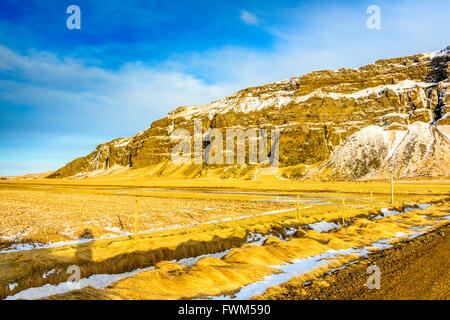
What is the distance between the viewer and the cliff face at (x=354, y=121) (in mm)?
91250

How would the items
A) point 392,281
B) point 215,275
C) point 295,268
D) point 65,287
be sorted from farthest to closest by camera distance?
point 295,268
point 65,287
point 215,275
point 392,281

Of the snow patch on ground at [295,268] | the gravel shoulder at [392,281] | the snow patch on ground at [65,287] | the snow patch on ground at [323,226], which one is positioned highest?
the gravel shoulder at [392,281]

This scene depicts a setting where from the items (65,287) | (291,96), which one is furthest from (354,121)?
(65,287)

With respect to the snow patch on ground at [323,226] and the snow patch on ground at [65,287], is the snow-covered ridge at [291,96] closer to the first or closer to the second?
the snow patch on ground at [323,226]

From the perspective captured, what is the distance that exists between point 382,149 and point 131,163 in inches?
6396

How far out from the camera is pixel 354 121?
126 m

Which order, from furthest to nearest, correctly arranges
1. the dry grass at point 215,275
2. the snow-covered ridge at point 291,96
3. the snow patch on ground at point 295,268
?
the snow-covered ridge at point 291,96 < the snow patch on ground at point 295,268 < the dry grass at point 215,275

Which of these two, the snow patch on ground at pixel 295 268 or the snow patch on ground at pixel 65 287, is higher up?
the snow patch on ground at pixel 295 268

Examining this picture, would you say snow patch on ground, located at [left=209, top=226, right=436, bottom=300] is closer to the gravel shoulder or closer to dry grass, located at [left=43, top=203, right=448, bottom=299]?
dry grass, located at [left=43, top=203, right=448, bottom=299]

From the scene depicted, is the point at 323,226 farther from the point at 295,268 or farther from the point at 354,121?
A: the point at 354,121

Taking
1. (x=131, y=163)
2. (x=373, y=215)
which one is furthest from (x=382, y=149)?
(x=131, y=163)

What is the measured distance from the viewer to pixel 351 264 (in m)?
7.90

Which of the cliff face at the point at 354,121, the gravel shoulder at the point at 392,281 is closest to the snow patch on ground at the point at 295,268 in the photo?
the gravel shoulder at the point at 392,281

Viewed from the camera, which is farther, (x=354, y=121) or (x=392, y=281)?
(x=354, y=121)
